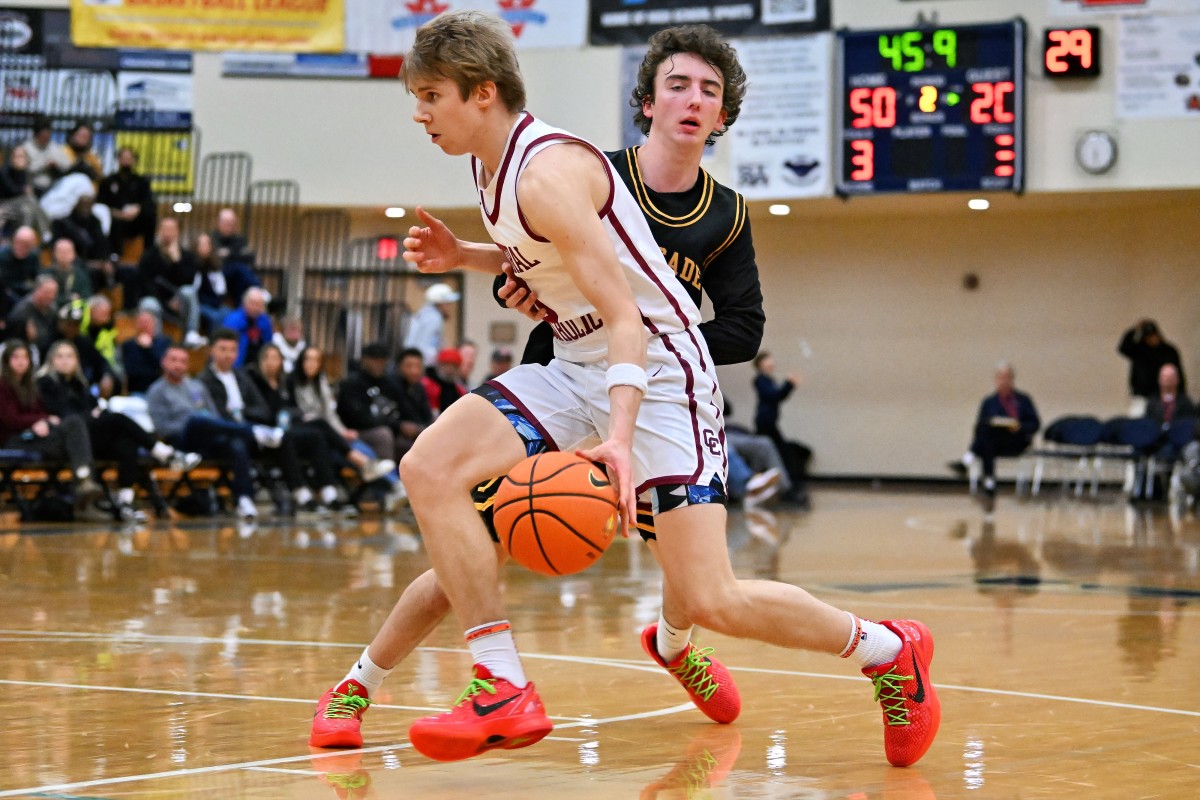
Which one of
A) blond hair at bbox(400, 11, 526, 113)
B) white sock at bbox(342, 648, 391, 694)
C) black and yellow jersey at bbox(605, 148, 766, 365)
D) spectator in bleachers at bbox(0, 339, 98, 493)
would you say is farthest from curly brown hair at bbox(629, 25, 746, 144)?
spectator in bleachers at bbox(0, 339, 98, 493)

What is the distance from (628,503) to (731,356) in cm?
112

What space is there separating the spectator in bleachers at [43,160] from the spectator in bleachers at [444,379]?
4.23 meters

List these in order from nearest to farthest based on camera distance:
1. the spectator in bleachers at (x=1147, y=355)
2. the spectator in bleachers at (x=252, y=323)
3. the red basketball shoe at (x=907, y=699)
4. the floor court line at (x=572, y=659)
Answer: the red basketball shoe at (x=907, y=699) < the floor court line at (x=572, y=659) < the spectator in bleachers at (x=252, y=323) < the spectator in bleachers at (x=1147, y=355)

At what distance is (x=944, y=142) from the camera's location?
1738 centimetres

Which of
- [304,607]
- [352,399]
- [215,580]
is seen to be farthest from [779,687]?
[352,399]

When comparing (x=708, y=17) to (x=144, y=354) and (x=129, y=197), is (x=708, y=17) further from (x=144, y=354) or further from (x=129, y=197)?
(x=144, y=354)

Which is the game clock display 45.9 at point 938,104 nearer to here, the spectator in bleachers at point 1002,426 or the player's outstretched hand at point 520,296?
the spectator in bleachers at point 1002,426

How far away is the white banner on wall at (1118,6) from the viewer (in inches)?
674

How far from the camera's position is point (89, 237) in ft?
50.0

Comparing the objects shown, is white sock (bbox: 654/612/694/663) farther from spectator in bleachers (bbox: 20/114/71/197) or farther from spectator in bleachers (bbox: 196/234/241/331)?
spectator in bleachers (bbox: 20/114/71/197)

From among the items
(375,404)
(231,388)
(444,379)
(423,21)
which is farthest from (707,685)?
(423,21)

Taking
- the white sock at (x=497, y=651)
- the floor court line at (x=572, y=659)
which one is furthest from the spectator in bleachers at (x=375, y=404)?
the white sock at (x=497, y=651)

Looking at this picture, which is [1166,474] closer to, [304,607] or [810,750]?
[304,607]

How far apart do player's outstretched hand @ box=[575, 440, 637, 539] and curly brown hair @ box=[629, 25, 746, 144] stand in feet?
4.24
